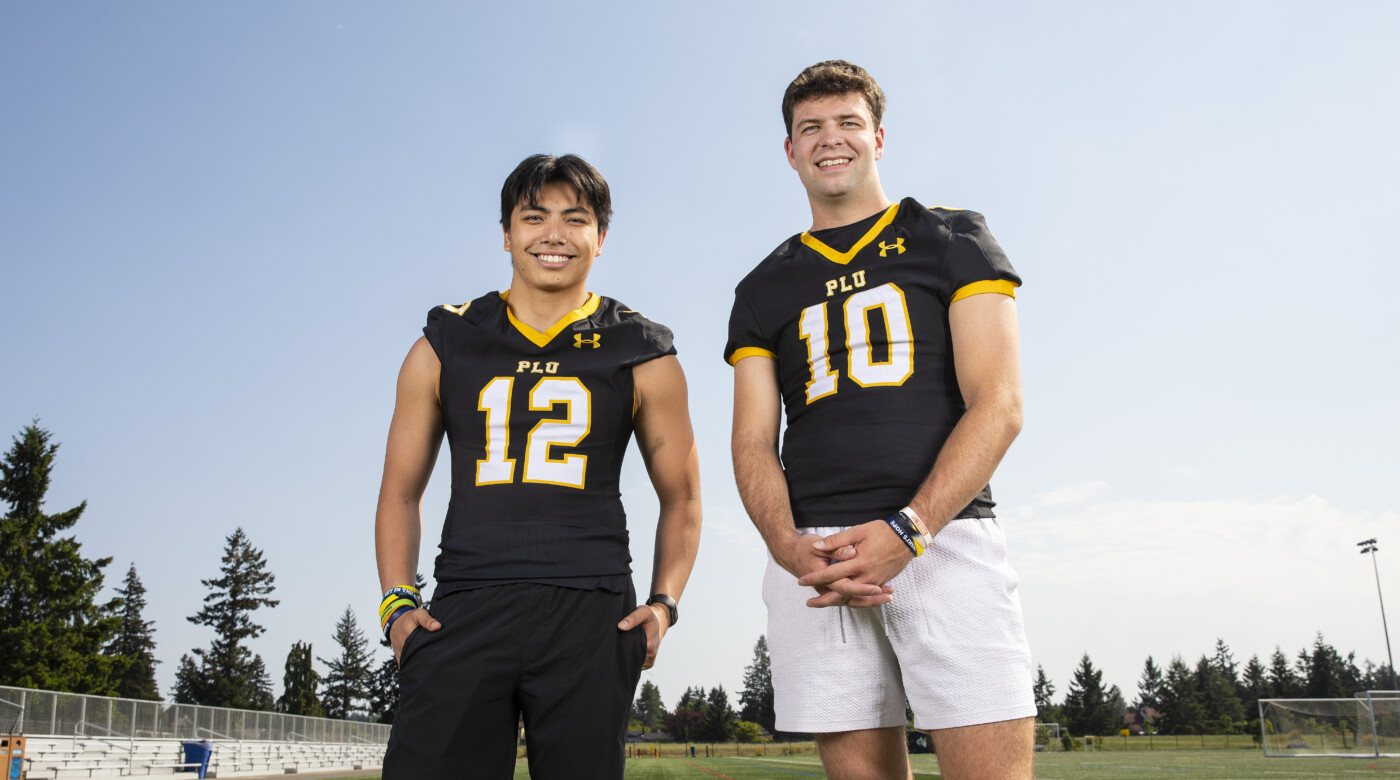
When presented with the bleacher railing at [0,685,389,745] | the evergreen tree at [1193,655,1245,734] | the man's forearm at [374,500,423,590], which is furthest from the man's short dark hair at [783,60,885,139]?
the evergreen tree at [1193,655,1245,734]

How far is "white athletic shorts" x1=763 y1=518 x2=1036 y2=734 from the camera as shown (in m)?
2.29

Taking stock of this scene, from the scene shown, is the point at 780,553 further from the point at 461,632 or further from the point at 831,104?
the point at 831,104

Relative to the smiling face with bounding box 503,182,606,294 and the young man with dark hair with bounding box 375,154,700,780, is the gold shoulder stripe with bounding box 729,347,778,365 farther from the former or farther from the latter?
the smiling face with bounding box 503,182,606,294

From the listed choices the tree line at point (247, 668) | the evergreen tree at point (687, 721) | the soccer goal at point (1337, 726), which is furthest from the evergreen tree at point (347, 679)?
the soccer goal at point (1337, 726)

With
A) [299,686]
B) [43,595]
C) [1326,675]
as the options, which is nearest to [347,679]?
[299,686]

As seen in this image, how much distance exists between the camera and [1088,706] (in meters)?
95.3

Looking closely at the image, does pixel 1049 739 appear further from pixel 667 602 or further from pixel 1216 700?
pixel 667 602

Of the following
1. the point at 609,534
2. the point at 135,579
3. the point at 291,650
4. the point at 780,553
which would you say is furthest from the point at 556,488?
the point at 135,579

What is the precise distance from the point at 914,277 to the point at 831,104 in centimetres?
69

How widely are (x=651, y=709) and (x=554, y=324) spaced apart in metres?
156

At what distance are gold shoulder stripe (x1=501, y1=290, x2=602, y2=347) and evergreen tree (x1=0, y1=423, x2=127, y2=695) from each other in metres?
44.8

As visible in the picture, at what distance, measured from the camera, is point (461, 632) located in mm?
2678

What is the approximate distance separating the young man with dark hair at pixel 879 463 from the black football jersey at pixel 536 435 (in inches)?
17.6

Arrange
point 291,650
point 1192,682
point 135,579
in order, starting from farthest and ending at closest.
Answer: point 1192,682
point 135,579
point 291,650
